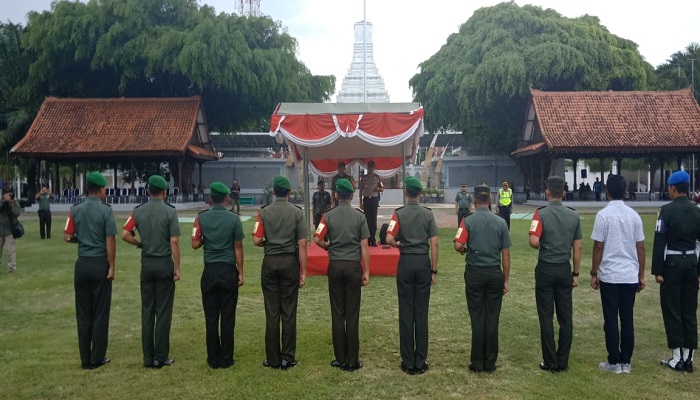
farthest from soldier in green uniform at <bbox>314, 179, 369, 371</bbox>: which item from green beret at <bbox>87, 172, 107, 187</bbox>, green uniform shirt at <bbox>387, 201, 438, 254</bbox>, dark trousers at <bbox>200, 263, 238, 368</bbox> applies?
green beret at <bbox>87, 172, 107, 187</bbox>

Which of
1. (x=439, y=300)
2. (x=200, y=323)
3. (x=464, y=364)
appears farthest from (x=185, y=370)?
(x=439, y=300)

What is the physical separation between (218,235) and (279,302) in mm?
857

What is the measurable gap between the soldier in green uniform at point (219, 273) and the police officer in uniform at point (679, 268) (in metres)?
3.95

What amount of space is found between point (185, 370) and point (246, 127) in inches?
1290

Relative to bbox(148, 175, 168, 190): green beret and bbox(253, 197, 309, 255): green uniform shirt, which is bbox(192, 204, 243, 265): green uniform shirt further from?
bbox(148, 175, 168, 190): green beret

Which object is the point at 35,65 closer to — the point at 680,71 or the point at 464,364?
the point at 464,364

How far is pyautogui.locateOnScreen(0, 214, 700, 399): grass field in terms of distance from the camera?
4797 mm

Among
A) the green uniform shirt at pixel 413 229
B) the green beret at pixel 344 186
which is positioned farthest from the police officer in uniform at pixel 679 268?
the green beret at pixel 344 186

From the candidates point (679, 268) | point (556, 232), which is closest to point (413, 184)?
point (556, 232)

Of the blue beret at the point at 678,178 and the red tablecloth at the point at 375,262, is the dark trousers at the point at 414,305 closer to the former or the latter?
the blue beret at the point at 678,178

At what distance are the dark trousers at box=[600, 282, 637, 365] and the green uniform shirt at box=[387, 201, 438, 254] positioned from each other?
1684mm

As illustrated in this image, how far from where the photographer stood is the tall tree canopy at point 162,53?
29.6 metres

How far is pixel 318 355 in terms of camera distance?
5754 mm

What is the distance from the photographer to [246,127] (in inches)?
1458
